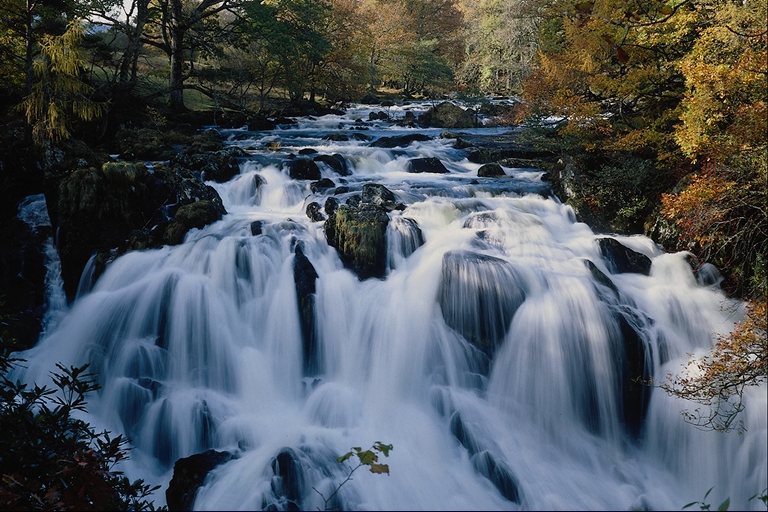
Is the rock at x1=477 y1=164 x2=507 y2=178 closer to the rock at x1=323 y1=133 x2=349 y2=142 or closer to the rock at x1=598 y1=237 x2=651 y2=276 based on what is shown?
the rock at x1=598 y1=237 x2=651 y2=276

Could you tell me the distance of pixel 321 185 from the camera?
13500 mm

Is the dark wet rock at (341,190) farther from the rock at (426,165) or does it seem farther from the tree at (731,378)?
the tree at (731,378)

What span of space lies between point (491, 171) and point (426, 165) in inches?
91.9

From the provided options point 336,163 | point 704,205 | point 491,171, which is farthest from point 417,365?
point 336,163

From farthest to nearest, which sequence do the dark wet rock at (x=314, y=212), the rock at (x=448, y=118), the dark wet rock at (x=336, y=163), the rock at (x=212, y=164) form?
the rock at (x=448, y=118) → the dark wet rock at (x=336, y=163) → the rock at (x=212, y=164) → the dark wet rock at (x=314, y=212)

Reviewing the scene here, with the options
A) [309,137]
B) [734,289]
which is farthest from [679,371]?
[309,137]

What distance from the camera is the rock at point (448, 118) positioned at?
91.5 ft

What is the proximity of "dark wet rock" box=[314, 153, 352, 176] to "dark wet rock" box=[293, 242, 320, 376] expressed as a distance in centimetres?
626

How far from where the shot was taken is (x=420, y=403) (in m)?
7.55

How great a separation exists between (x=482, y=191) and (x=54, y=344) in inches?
404

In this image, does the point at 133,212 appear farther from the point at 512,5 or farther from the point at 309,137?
the point at 512,5

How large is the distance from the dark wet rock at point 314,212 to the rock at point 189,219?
6.99ft

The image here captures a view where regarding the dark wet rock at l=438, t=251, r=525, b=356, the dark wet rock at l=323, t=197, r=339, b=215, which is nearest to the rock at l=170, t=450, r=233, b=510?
the dark wet rock at l=438, t=251, r=525, b=356

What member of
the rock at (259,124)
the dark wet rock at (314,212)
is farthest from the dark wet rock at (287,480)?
the rock at (259,124)
